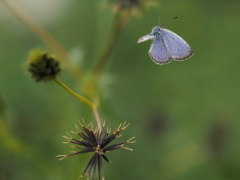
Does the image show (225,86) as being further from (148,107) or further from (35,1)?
(35,1)

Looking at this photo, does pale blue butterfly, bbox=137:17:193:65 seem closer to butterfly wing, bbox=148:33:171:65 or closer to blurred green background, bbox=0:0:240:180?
butterfly wing, bbox=148:33:171:65

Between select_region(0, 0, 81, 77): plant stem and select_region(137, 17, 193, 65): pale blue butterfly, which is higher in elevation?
select_region(0, 0, 81, 77): plant stem

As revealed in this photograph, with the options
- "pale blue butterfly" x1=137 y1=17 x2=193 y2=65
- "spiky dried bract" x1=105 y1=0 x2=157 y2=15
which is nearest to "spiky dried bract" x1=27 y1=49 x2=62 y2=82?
"pale blue butterfly" x1=137 y1=17 x2=193 y2=65

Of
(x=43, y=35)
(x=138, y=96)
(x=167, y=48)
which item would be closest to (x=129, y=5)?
(x=43, y=35)

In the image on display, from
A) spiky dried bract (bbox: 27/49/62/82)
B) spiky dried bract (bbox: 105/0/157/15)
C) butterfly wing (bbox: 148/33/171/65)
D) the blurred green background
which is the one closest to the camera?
butterfly wing (bbox: 148/33/171/65)

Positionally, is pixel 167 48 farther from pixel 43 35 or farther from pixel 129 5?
pixel 43 35
